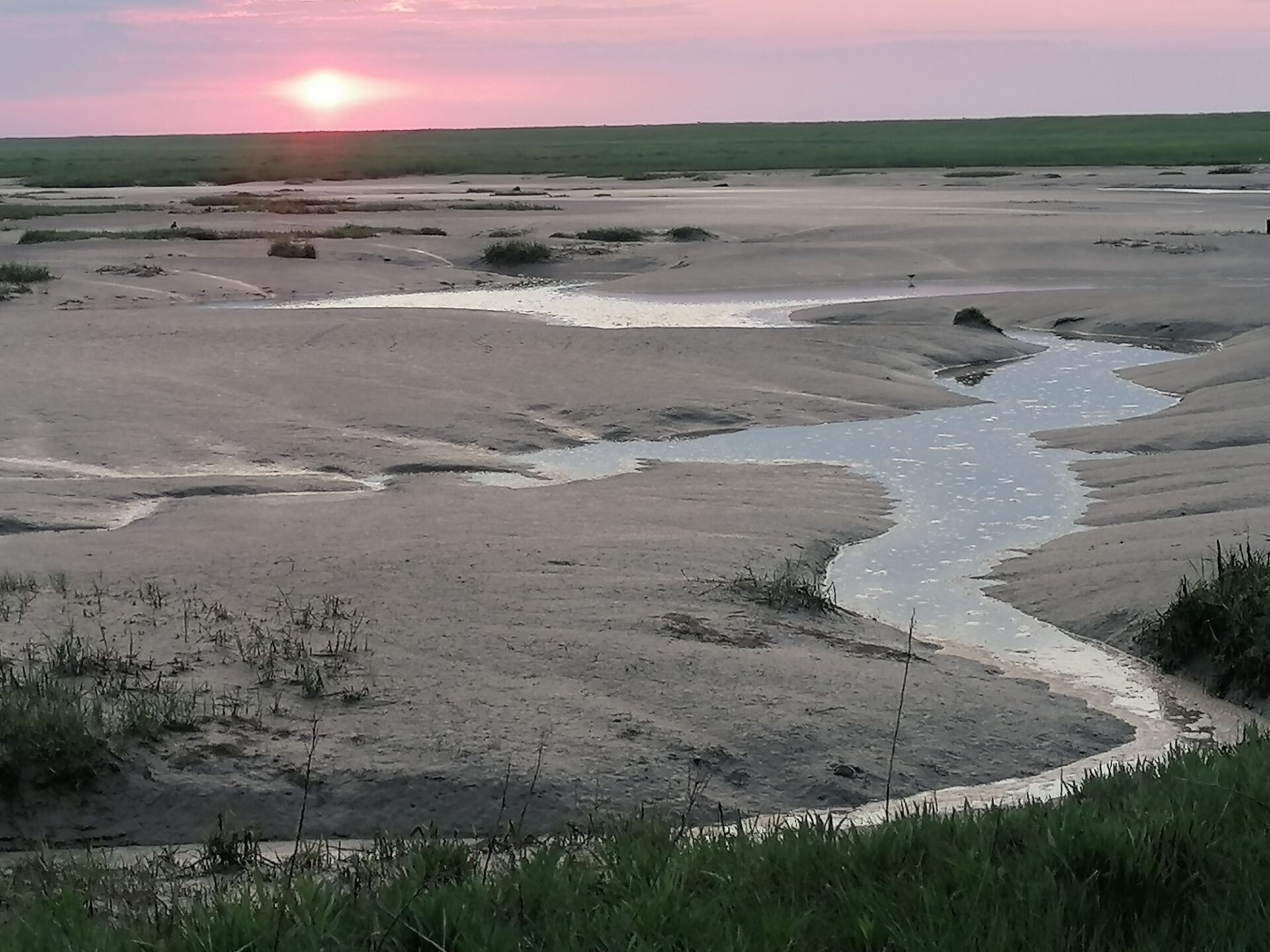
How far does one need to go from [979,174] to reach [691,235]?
133ft

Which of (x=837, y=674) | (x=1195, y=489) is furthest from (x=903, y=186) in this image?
(x=837, y=674)

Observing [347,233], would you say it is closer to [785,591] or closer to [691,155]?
[785,591]

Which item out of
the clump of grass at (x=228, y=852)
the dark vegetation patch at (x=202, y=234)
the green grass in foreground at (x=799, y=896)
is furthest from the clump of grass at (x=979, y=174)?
the green grass in foreground at (x=799, y=896)

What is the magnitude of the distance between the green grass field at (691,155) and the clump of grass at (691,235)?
4583 centimetres

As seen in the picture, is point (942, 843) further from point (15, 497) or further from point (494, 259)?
point (494, 259)

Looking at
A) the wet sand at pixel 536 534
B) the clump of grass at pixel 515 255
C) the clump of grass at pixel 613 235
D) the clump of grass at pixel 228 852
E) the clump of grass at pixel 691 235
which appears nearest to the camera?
the clump of grass at pixel 228 852

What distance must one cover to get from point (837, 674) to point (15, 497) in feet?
21.0

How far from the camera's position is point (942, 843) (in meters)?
4.01

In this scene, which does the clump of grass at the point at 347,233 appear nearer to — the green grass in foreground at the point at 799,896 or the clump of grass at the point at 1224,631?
the clump of grass at the point at 1224,631

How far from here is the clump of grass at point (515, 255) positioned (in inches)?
1224

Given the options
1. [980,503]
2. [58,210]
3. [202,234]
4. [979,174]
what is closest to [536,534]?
[980,503]

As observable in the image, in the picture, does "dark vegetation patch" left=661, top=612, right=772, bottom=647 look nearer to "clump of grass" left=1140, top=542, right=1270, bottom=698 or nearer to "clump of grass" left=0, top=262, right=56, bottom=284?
"clump of grass" left=1140, top=542, right=1270, bottom=698

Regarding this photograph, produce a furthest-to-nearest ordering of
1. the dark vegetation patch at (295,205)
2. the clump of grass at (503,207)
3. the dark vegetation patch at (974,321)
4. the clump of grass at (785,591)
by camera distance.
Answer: the dark vegetation patch at (295,205), the clump of grass at (503,207), the dark vegetation patch at (974,321), the clump of grass at (785,591)

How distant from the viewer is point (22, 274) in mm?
23562
